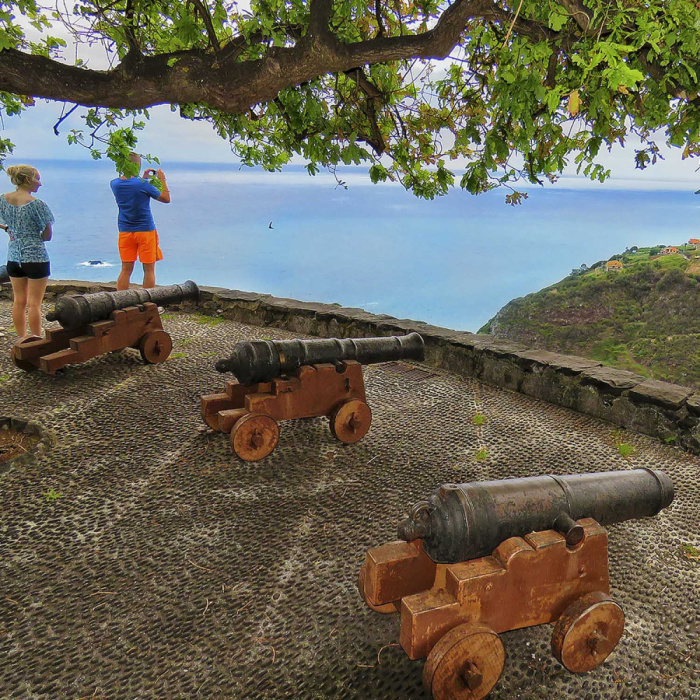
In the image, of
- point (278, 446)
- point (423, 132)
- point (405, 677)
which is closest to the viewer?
point (405, 677)

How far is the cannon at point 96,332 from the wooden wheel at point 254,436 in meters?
2.13

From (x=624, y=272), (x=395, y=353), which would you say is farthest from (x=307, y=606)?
(x=624, y=272)

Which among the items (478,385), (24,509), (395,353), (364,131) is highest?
(364,131)

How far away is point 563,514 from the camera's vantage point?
6.68 feet

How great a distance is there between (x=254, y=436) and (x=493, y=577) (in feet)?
6.48

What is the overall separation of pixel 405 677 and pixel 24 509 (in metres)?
2.19

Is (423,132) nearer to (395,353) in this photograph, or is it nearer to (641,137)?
(641,137)

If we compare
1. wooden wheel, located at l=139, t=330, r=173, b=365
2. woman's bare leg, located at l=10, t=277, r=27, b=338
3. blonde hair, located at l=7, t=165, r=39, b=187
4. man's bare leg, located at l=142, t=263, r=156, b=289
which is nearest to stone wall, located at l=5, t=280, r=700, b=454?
man's bare leg, located at l=142, t=263, r=156, b=289

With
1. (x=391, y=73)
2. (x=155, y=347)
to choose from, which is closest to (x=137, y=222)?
(x=155, y=347)

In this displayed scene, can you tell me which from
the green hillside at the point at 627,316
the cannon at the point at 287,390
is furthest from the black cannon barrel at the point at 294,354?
the green hillside at the point at 627,316

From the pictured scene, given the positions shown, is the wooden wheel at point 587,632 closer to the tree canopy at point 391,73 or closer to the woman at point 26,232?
the tree canopy at point 391,73

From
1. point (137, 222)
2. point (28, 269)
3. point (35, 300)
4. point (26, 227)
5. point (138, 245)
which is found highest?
point (137, 222)

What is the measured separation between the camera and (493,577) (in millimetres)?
1883

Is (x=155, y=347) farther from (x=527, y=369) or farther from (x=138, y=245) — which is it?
(x=527, y=369)
